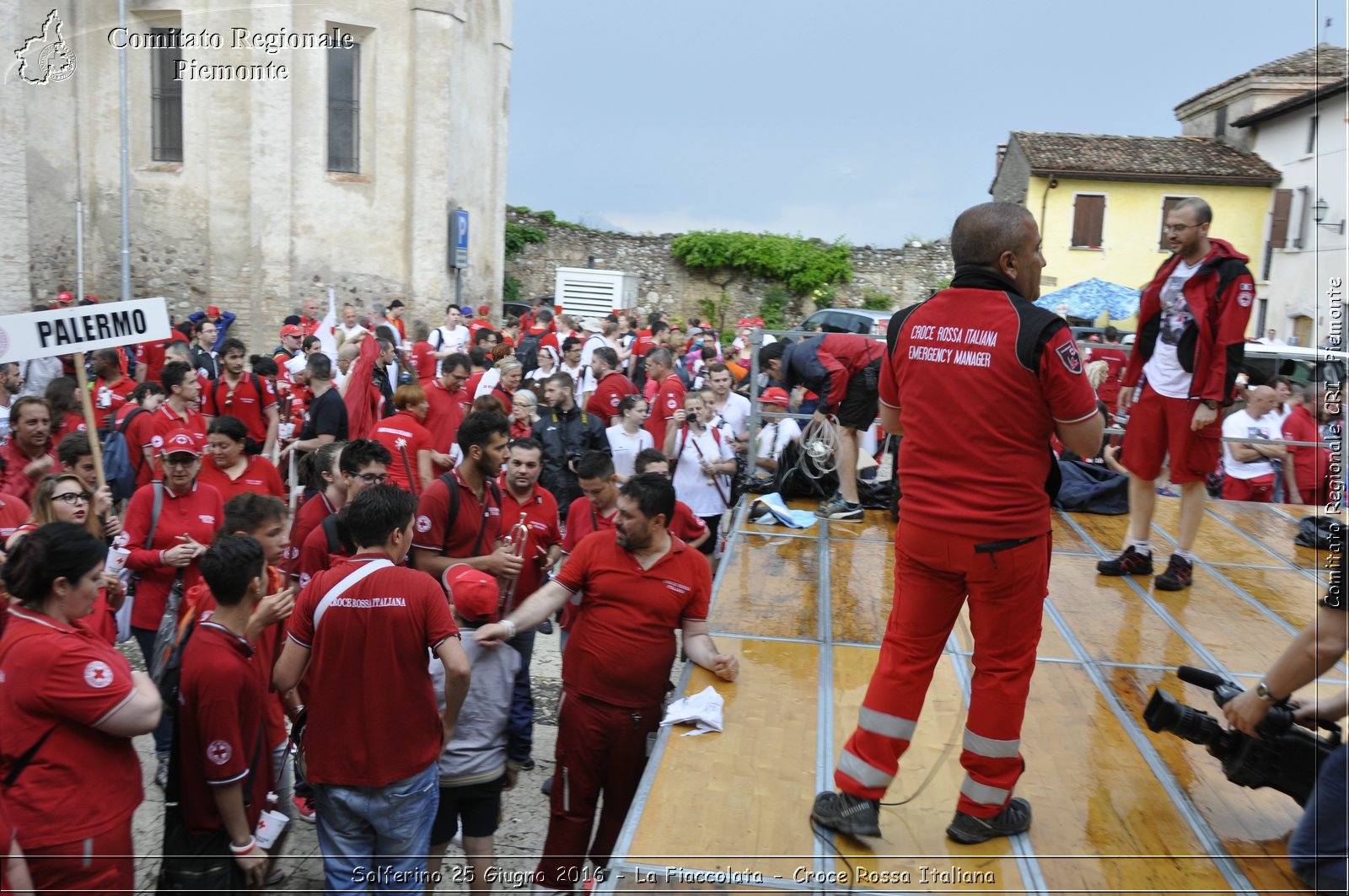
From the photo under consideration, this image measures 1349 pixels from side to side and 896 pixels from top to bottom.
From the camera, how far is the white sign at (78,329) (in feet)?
20.6

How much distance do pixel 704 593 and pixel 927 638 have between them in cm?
146

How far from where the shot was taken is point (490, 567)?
212 inches

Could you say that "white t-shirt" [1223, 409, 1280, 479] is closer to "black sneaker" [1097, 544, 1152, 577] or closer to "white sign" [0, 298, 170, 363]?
"black sneaker" [1097, 544, 1152, 577]

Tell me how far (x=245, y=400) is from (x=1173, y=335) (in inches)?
319

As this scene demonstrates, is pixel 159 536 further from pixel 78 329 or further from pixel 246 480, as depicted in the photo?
pixel 78 329

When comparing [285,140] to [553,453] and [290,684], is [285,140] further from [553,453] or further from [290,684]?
[290,684]

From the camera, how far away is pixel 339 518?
5117 mm

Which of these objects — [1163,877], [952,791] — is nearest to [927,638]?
[952,791]

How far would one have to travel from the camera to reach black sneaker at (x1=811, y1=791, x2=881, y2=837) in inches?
144

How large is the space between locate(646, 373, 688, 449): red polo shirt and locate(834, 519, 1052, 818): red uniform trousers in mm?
6049

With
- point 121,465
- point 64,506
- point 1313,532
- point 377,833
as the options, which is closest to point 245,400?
point 121,465

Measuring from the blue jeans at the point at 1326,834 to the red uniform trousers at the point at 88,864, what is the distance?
367cm

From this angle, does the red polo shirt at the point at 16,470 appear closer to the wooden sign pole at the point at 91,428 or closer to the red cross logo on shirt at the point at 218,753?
the wooden sign pole at the point at 91,428

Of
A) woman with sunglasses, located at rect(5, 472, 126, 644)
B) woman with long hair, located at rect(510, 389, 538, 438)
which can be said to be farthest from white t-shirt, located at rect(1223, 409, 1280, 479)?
woman with sunglasses, located at rect(5, 472, 126, 644)
